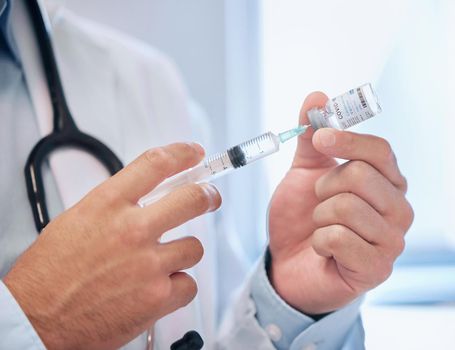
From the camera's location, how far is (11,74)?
2.75 feet

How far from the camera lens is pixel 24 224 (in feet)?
2.54

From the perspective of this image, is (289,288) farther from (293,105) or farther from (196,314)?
(293,105)

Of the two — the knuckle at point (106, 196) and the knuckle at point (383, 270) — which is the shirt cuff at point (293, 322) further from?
the knuckle at point (106, 196)

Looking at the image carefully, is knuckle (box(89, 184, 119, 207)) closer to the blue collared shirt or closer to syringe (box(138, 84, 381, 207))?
syringe (box(138, 84, 381, 207))

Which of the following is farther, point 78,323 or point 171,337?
point 171,337

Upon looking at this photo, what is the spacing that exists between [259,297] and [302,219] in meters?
0.18

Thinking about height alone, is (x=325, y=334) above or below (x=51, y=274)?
below

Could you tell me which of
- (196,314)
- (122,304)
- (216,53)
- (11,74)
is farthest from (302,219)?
(216,53)

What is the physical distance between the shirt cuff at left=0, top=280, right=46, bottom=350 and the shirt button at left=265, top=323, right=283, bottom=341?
43 centimetres

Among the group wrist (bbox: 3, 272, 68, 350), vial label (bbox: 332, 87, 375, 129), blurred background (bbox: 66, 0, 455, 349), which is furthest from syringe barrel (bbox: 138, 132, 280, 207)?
blurred background (bbox: 66, 0, 455, 349)

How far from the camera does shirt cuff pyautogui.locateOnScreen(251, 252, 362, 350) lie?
84cm

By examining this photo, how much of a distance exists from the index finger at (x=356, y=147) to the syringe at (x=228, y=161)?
0.07m

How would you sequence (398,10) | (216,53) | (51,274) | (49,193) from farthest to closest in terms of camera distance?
1. (216,53)
2. (398,10)
3. (49,193)
4. (51,274)

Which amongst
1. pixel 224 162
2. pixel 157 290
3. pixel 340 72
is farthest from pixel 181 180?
pixel 340 72
